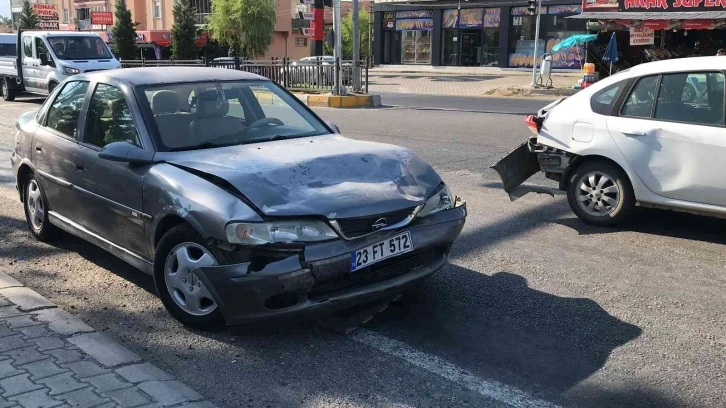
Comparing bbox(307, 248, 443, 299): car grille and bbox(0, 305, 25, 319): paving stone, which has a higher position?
bbox(307, 248, 443, 299): car grille

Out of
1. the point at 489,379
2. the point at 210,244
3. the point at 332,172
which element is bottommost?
the point at 489,379

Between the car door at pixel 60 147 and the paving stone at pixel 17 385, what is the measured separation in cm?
208

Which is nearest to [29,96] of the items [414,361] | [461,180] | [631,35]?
[461,180]

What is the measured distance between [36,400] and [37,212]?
3.26 m

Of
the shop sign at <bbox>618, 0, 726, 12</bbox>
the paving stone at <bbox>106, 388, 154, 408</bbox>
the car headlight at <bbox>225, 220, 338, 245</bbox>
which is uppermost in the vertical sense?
the shop sign at <bbox>618, 0, 726, 12</bbox>

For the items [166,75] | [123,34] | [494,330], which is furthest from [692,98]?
[123,34]

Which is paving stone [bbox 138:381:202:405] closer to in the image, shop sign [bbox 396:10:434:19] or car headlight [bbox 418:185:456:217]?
car headlight [bbox 418:185:456:217]

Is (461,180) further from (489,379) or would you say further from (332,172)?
(489,379)

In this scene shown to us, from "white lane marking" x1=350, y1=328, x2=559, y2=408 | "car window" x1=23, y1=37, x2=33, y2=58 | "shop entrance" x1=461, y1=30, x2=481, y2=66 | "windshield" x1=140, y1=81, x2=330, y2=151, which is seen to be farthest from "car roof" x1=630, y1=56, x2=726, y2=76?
"shop entrance" x1=461, y1=30, x2=481, y2=66

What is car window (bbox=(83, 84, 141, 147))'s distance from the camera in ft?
16.2

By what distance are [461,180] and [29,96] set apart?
2103 centimetres

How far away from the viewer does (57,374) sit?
141 inches

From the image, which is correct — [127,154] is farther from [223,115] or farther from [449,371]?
[449,371]

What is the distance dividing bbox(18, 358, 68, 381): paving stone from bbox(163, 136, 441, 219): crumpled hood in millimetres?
1341
